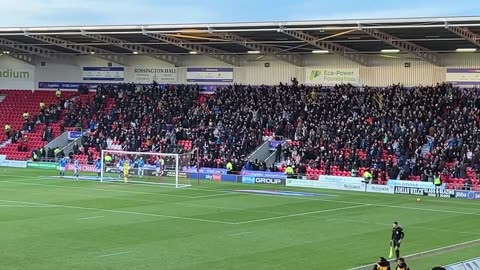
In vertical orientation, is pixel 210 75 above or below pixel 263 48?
below

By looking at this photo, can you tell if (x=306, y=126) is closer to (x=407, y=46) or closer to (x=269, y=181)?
(x=269, y=181)

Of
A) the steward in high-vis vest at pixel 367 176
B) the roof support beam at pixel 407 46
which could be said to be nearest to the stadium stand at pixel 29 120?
the steward in high-vis vest at pixel 367 176

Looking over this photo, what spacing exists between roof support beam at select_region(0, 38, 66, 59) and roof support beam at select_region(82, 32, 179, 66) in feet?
34.7

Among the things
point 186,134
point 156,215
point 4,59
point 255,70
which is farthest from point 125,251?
point 4,59

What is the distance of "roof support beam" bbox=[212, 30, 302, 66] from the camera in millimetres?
55856

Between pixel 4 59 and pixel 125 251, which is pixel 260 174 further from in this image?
pixel 4 59

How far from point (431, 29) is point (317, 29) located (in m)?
7.16

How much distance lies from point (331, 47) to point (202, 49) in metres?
11.5

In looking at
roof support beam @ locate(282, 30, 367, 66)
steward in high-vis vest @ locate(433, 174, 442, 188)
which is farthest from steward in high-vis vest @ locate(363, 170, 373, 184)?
roof support beam @ locate(282, 30, 367, 66)

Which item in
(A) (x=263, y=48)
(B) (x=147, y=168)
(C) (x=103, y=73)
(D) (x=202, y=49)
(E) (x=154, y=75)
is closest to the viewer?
(B) (x=147, y=168)

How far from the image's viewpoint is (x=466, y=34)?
49.3 meters

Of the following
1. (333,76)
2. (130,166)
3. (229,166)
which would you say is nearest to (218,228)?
(130,166)

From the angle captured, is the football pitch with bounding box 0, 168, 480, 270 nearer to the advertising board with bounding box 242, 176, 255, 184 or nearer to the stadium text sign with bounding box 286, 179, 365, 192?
the stadium text sign with bounding box 286, 179, 365, 192

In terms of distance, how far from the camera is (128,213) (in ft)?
113
